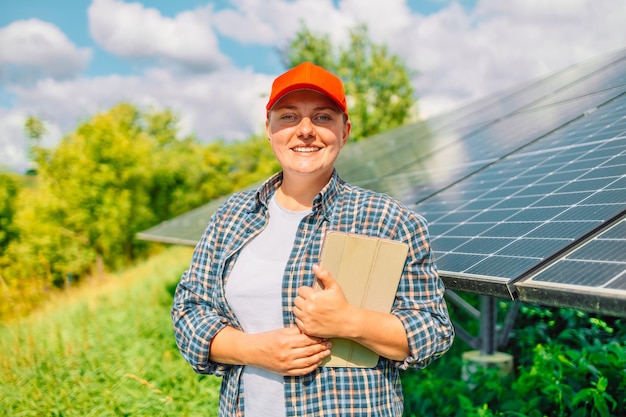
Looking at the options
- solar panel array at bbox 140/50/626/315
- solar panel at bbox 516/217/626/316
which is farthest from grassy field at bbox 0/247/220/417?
solar panel at bbox 516/217/626/316

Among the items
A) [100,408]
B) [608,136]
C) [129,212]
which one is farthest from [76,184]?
[608,136]

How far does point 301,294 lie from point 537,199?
7.57 feet

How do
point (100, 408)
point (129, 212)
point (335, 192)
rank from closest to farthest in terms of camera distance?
point (335, 192) < point (100, 408) < point (129, 212)

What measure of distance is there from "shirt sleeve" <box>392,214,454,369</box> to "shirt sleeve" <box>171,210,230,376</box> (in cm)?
72

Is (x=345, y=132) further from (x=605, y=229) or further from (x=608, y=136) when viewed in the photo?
(x=608, y=136)

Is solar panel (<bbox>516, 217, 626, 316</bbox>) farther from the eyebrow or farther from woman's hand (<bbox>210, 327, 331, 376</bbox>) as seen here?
the eyebrow

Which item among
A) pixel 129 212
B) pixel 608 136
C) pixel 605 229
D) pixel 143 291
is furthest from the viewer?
pixel 129 212

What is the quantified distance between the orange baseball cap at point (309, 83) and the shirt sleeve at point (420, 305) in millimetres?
576

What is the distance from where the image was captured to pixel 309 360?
1.98m

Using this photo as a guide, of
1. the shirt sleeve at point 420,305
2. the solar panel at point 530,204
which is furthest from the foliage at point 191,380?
the shirt sleeve at point 420,305

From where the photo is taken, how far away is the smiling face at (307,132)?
2.19m

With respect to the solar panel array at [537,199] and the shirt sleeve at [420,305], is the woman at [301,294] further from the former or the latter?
the solar panel array at [537,199]

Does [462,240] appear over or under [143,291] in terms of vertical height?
over

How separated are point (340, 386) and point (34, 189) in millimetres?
26037
